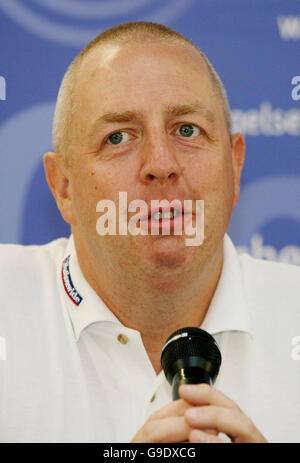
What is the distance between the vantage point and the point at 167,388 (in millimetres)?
1652

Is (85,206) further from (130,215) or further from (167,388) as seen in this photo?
(167,388)

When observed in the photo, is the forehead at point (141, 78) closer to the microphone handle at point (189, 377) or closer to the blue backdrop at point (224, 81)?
the blue backdrop at point (224, 81)

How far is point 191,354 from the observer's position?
3.73 ft

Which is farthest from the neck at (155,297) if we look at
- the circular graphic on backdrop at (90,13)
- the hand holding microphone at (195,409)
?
the circular graphic on backdrop at (90,13)

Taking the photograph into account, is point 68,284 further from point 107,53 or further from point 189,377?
point 189,377

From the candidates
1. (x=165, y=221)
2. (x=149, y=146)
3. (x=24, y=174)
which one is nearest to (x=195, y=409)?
(x=165, y=221)

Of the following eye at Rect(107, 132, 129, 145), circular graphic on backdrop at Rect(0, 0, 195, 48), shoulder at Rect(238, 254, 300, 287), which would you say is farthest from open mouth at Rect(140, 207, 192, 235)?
circular graphic on backdrop at Rect(0, 0, 195, 48)

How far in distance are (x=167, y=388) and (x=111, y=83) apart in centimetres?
83

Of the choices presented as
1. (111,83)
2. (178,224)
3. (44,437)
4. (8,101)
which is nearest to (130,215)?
(178,224)

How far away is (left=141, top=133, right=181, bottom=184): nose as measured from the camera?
1.53 meters

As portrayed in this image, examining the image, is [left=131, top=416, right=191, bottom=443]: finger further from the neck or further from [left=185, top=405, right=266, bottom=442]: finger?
the neck

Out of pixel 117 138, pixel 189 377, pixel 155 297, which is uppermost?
pixel 117 138

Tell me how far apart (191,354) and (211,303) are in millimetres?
669

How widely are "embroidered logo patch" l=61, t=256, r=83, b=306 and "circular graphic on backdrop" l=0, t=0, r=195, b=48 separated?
770mm
